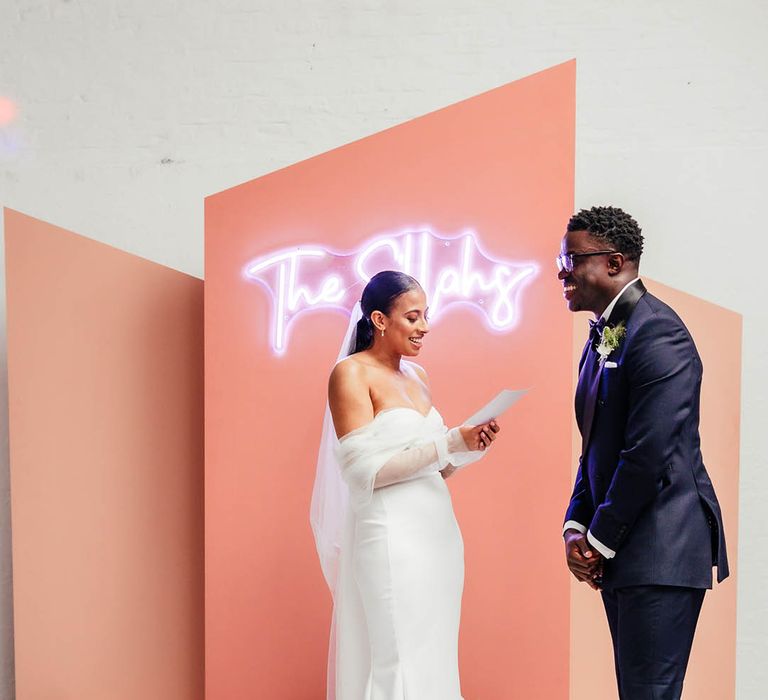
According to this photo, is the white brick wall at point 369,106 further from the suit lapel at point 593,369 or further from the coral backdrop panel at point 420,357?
the suit lapel at point 593,369

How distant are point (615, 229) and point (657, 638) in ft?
3.72

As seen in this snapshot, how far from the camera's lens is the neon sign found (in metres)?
3.07

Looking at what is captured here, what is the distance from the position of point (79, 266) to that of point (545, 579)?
2334 millimetres

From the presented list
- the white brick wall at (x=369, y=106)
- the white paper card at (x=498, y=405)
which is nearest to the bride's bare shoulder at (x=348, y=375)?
the white paper card at (x=498, y=405)

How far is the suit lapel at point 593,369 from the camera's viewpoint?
2191 millimetres

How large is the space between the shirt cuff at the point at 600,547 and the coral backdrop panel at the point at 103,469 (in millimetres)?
2132

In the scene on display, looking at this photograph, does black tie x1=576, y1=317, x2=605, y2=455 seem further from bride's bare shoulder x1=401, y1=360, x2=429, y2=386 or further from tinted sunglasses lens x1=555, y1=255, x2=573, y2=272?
bride's bare shoulder x1=401, y1=360, x2=429, y2=386

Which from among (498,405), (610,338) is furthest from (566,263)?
(498,405)

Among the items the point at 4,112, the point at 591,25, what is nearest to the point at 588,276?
the point at 591,25

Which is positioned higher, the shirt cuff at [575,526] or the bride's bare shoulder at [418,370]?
the bride's bare shoulder at [418,370]

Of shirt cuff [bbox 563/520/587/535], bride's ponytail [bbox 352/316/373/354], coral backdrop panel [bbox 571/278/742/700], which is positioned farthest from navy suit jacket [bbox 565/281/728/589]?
coral backdrop panel [bbox 571/278/742/700]

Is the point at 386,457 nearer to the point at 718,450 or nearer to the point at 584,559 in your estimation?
the point at 584,559

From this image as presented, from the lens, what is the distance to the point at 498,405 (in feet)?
7.90

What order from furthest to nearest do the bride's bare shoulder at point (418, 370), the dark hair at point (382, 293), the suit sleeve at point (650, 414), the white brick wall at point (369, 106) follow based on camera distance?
the white brick wall at point (369, 106)
the bride's bare shoulder at point (418, 370)
the dark hair at point (382, 293)
the suit sleeve at point (650, 414)
